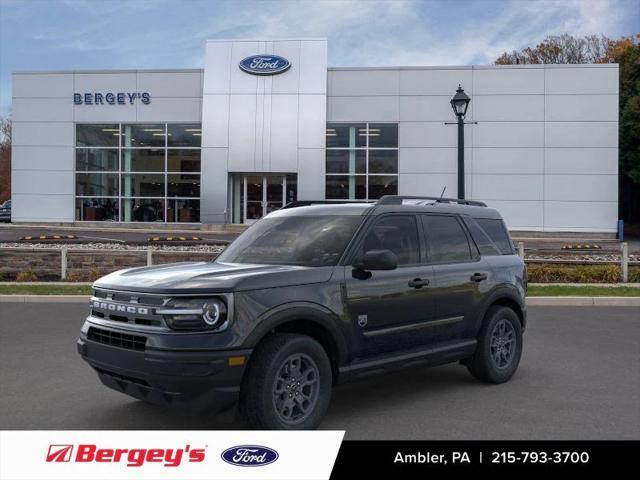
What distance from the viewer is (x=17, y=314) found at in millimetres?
11594

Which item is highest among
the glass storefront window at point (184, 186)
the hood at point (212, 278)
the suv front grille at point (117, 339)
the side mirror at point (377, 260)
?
the glass storefront window at point (184, 186)

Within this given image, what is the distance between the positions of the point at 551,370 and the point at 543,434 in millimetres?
2521

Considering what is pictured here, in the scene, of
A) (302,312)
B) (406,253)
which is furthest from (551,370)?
(302,312)

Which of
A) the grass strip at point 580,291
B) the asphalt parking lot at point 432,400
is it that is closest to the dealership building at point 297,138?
the grass strip at point 580,291

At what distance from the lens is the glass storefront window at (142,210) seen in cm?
3309

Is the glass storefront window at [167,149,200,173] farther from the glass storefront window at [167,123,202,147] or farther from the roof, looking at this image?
the roof

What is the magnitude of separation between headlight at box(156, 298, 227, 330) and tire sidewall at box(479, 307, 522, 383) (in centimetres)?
308

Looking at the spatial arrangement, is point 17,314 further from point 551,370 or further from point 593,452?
point 593,452

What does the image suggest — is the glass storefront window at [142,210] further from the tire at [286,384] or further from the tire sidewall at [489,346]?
the tire at [286,384]

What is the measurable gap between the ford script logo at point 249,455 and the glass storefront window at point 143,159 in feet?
100

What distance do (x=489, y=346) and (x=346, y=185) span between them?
25639mm

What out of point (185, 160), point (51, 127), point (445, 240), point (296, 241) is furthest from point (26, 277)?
point (51, 127)

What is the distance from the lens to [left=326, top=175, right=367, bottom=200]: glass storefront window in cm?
3178

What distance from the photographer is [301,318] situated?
4.77 metres
